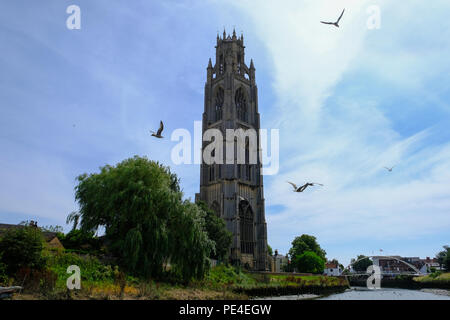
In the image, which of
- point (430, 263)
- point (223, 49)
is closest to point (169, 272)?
point (223, 49)

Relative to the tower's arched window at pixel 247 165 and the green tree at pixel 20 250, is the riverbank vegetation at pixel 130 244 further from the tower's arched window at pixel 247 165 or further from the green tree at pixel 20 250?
the tower's arched window at pixel 247 165

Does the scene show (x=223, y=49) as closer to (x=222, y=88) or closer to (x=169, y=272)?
(x=222, y=88)

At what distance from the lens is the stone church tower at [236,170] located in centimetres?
5393

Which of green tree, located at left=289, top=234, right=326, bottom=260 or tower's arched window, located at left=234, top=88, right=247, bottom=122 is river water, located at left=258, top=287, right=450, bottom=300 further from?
tower's arched window, located at left=234, top=88, right=247, bottom=122

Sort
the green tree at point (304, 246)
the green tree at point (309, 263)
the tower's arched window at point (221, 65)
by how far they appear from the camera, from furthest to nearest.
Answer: the green tree at point (304, 246) < the tower's arched window at point (221, 65) < the green tree at point (309, 263)

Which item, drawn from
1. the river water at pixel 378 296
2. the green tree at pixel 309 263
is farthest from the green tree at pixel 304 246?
the river water at pixel 378 296

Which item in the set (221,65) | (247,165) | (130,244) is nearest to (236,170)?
(247,165)

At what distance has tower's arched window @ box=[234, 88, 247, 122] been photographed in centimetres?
6533

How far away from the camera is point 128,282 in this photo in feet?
60.4

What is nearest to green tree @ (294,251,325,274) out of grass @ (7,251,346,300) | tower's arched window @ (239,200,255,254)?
tower's arched window @ (239,200,255,254)

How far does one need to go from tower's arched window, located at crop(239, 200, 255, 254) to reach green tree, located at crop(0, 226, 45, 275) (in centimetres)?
4028

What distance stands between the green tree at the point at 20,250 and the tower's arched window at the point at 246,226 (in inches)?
1586

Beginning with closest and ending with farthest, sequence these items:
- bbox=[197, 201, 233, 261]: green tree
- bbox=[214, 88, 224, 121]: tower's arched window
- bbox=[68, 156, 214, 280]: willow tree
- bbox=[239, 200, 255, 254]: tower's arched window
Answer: bbox=[68, 156, 214, 280]: willow tree
bbox=[197, 201, 233, 261]: green tree
bbox=[239, 200, 255, 254]: tower's arched window
bbox=[214, 88, 224, 121]: tower's arched window
